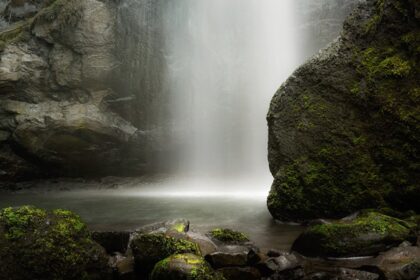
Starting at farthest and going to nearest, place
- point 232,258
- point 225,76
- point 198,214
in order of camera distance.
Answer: point 225,76
point 198,214
point 232,258

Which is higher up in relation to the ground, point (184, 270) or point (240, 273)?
point (184, 270)

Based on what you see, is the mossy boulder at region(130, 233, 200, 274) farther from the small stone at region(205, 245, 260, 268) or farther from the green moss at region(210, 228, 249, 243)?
the green moss at region(210, 228, 249, 243)

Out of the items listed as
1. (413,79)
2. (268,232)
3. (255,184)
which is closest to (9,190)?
(255,184)

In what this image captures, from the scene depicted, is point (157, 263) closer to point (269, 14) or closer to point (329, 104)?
point (329, 104)

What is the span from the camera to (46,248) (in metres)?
5.11

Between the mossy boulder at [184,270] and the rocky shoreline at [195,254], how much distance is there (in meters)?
0.01

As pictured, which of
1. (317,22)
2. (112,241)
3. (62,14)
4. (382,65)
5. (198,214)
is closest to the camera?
(112,241)

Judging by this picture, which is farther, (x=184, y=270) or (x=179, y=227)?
(x=179, y=227)

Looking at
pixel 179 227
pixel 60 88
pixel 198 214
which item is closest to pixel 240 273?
pixel 179 227

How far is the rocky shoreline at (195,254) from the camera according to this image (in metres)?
5.01

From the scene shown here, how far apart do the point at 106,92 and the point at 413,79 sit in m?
14.6

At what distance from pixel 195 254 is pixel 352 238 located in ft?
7.94

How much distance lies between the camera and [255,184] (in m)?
18.5

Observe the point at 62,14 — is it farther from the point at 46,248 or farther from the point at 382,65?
the point at 46,248
